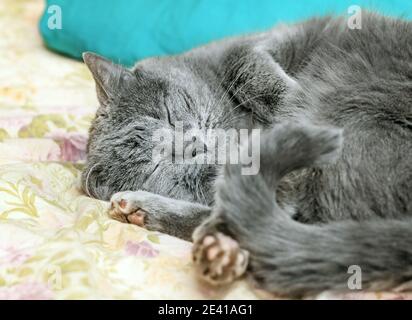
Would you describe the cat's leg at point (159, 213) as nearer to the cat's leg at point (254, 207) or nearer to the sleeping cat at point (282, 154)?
the sleeping cat at point (282, 154)

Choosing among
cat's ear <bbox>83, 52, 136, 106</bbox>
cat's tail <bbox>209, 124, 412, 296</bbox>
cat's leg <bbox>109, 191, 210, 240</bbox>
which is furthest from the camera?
cat's ear <bbox>83, 52, 136, 106</bbox>

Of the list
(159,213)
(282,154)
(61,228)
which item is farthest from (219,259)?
(61,228)

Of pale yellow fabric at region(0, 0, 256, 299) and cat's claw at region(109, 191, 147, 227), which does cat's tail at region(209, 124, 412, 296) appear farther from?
cat's claw at region(109, 191, 147, 227)

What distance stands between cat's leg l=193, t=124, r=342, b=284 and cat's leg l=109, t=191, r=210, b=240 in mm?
246

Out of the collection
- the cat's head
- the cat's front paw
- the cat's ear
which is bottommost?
the cat's front paw

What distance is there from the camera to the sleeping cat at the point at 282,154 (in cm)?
98

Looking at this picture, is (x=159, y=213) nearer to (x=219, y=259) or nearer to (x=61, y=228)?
(x=61, y=228)

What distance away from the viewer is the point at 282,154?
3.44 ft

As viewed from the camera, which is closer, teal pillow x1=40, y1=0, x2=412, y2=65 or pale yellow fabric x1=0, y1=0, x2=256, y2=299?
pale yellow fabric x1=0, y1=0, x2=256, y2=299

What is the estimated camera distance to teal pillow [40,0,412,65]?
220 centimetres

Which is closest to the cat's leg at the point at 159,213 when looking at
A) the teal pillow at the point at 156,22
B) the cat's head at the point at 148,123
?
the cat's head at the point at 148,123

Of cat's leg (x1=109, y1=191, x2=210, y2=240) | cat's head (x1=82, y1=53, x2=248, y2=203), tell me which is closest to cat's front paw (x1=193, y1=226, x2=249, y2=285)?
cat's leg (x1=109, y1=191, x2=210, y2=240)

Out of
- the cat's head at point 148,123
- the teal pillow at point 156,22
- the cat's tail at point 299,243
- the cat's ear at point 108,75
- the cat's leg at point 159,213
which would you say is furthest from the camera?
the teal pillow at point 156,22

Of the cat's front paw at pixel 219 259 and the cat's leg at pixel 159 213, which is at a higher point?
the cat's leg at pixel 159 213
